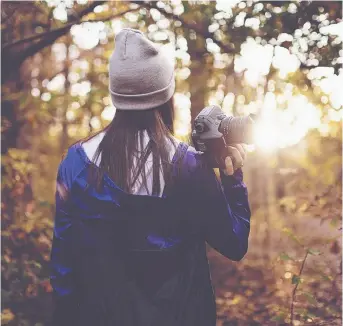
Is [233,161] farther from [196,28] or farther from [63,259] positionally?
[196,28]

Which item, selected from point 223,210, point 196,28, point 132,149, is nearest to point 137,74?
point 132,149

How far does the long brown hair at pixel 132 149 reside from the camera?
1688mm

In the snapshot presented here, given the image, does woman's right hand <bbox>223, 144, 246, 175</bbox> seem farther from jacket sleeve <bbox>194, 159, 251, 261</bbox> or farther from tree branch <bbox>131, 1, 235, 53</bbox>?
tree branch <bbox>131, 1, 235, 53</bbox>

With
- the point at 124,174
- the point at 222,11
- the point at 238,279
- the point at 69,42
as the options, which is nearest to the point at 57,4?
the point at 222,11

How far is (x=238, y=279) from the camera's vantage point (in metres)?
6.14

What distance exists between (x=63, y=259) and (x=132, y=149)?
51cm

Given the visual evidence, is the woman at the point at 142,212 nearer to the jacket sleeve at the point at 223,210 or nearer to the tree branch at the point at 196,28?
the jacket sleeve at the point at 223,210

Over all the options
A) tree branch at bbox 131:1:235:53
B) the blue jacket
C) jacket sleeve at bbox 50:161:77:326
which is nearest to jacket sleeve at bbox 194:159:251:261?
the blue jacket

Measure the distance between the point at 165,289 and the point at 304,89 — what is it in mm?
2270

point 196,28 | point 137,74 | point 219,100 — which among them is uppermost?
point 137,74

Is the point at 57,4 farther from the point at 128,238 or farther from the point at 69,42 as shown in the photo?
the point at 128,238

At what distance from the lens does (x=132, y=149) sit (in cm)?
172

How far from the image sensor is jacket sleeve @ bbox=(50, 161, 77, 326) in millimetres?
1800

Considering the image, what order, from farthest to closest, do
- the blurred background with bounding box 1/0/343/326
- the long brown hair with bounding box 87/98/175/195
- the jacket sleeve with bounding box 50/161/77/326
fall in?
1. the blurred background with bounding box 1/0/343/326
2. the jacket sleeve with bounding box 50/161/77/326
3. the long brown hair with bounding box 87/98/175/195
